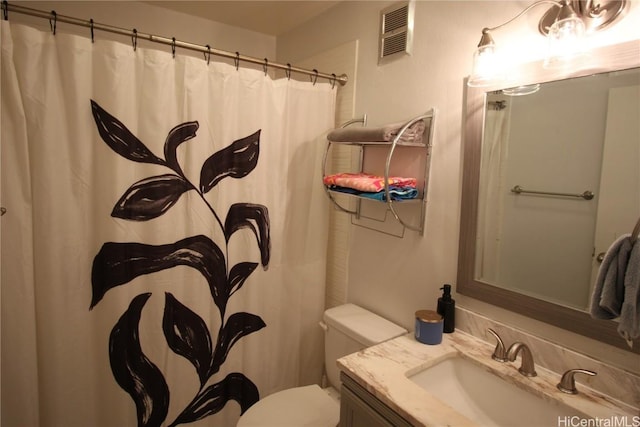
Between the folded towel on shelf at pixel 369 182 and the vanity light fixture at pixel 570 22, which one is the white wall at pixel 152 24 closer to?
the folded towel on shelf at pixel 369 182

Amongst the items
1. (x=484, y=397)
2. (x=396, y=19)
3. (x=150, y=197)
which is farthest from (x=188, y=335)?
(x=396, y=19)

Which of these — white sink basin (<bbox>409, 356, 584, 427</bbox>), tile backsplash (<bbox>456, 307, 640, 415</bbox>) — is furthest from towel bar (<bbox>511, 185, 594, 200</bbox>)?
white sink basin (<bbox>409, 356, 584, 427</bbox>)

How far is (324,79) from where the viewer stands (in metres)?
1.85

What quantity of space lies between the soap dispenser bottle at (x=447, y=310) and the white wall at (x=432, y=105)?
0.05m

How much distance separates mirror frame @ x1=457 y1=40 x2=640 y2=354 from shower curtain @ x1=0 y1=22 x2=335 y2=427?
30.8 inches

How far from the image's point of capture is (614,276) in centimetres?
82

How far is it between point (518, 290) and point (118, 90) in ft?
5.16

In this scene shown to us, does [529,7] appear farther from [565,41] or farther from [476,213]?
[476,213]

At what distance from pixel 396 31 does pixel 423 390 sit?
135cm

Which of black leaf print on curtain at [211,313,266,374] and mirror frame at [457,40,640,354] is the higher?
mirror frame at [457,40,640,354]

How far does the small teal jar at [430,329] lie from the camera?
121cm

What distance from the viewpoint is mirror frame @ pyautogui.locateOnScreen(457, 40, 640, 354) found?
91 cm

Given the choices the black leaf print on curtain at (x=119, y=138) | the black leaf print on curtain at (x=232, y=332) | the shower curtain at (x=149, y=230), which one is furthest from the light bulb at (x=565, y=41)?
the black leaf print on curtain at (x=232, y=332)

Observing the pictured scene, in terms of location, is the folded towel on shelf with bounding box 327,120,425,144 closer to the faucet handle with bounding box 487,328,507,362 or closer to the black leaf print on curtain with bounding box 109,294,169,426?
the faucet handle with bounding box 487,328,507,362
